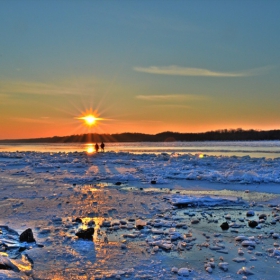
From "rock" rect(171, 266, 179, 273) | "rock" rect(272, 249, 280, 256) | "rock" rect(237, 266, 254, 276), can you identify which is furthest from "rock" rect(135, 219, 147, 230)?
"rock" rect(272, 249, 280, 256)

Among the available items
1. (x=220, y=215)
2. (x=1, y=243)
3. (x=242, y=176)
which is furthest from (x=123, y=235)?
(x=242, y=176)

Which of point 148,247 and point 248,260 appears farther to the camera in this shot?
point 148,247

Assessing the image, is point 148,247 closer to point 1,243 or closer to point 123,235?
point 123,235

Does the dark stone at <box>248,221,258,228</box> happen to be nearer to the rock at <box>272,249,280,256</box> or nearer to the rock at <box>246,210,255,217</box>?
the rock at <box>246,210,255,217</box>

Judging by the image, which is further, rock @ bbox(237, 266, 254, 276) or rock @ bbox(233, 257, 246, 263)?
rock @ bbox(233, 257, 246, 263)

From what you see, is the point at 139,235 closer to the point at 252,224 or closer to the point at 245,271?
the point at 245,271

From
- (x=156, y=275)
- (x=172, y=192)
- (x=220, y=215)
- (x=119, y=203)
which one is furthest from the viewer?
(x=172, y=192)

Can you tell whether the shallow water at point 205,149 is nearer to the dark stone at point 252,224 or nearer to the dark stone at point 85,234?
the dark stone at point 252,224

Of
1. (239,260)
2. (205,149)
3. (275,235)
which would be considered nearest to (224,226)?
(275,235)

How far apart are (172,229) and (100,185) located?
7.32 m

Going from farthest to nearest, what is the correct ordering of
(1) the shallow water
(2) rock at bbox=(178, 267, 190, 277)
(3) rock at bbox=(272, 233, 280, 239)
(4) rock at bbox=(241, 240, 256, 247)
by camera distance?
(1) the shallow water
(3) rock at bbox=(272, 233, 280, 239)
(4) rock at bbox=(241, 240, 256, 247)
(2) rock at bbox=(178, 267, 190, 277)

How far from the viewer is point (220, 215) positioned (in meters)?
7.89

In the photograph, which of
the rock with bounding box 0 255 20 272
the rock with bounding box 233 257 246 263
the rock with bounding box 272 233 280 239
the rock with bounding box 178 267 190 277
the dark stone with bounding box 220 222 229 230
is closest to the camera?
the rock with bounding box 0 255 20 272

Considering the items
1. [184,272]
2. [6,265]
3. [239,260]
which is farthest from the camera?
[239,260]
